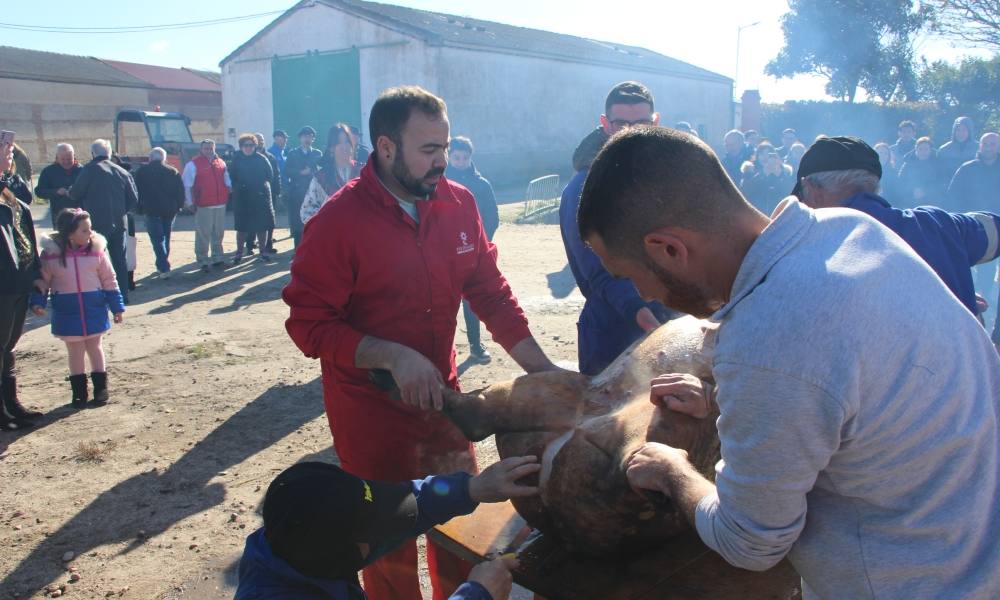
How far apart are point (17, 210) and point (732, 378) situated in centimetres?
615

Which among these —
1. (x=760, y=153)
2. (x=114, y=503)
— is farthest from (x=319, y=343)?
(x=760, y=153)

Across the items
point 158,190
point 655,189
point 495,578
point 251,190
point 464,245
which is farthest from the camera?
point 251,190

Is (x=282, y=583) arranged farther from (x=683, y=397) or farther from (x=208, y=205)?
(x=208, y=205)

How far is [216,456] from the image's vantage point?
546 cm

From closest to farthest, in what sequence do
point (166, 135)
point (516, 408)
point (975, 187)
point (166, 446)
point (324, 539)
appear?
point (324, 539), point (516, 408), point (166, 446), point (975, 187), point (166, 135)

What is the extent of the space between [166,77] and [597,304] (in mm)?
52196

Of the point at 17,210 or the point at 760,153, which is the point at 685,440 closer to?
the point at 17,210

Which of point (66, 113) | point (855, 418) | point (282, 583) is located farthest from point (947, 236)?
point (66, 113)

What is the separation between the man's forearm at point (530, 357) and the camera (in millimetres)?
3334

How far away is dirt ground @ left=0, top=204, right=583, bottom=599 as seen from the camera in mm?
4156

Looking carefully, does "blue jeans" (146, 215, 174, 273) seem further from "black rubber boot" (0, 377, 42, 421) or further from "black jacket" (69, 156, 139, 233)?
"black rubber boot" (0, 377, 42, 421)

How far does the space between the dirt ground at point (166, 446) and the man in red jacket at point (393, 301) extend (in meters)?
1.47

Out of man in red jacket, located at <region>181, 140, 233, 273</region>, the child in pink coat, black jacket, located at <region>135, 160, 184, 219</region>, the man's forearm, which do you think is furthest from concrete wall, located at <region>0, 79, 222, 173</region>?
the man's forearm

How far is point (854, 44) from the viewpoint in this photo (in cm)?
3475
